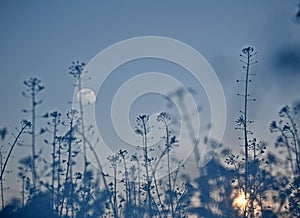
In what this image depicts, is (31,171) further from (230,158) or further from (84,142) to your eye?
(230,158)

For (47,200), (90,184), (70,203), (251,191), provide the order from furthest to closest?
(47,200) < (90,184) < (70,203) < (251,191)

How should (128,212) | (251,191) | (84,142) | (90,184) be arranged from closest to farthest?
(251,191)
(84,142)
(90,184)
(128,212)

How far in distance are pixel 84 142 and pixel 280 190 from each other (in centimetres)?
1658

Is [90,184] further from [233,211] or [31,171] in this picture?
[233,211]

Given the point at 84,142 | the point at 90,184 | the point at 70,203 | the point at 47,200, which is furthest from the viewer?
the point at 47,200

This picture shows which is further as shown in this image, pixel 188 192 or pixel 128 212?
pixel 128 212

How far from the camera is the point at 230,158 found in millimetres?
34469

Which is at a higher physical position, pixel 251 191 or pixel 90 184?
pixel 90 184

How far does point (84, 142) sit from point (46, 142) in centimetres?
297

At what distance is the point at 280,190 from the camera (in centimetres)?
4053

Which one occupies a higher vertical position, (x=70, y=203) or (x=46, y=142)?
(x=46, y=142)

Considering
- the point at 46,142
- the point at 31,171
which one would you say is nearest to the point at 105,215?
the point at 31,171

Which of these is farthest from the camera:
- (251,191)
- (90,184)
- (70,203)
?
(90,184)

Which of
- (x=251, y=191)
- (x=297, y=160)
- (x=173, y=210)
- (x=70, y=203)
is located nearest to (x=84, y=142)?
(x=70, y=203)
